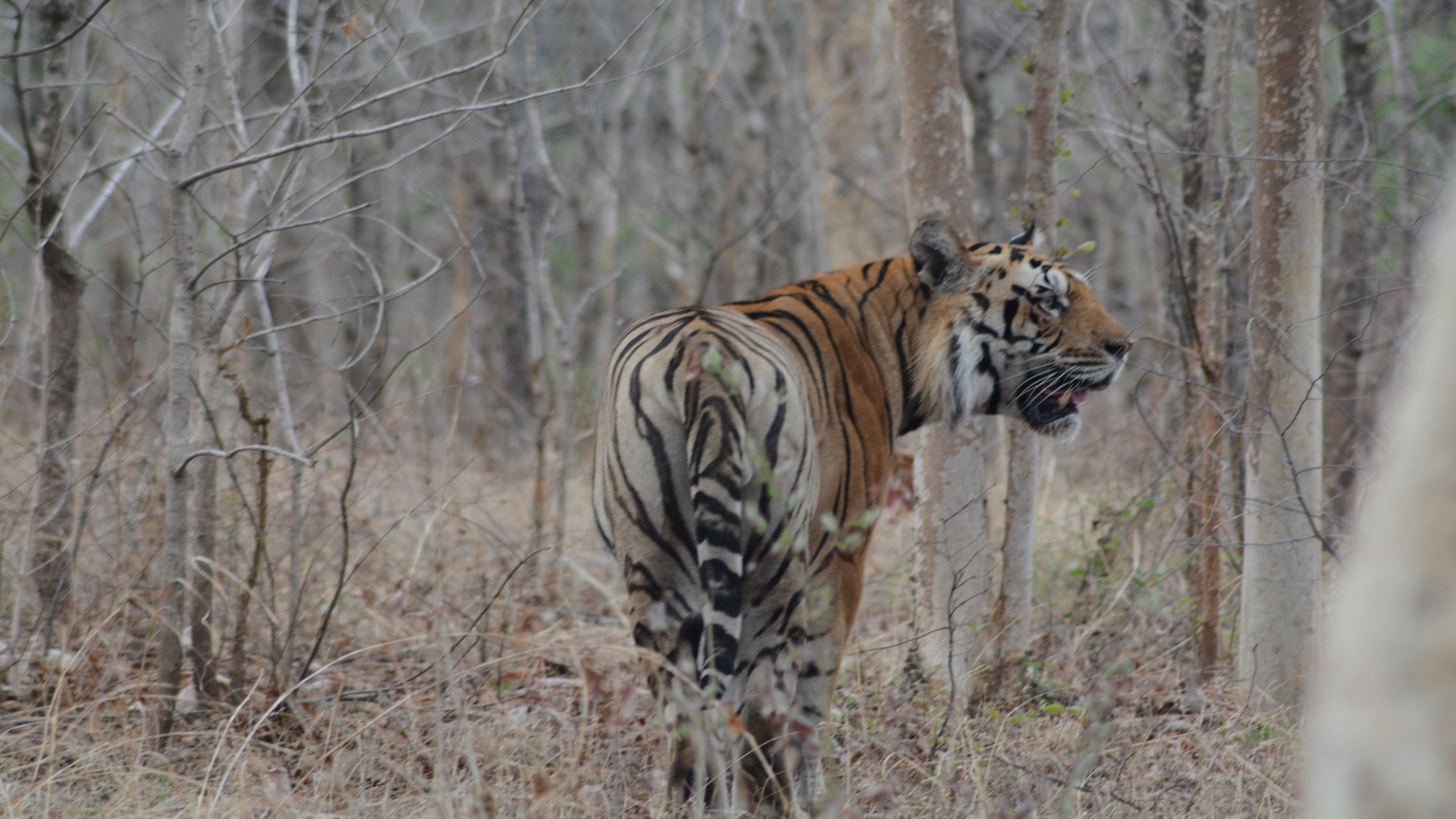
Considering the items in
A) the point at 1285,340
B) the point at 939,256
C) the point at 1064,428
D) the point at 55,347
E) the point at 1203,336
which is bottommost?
the point at 1064,428

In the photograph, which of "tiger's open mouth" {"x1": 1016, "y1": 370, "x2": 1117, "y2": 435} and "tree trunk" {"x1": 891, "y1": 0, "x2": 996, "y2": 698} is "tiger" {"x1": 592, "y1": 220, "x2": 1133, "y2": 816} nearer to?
"tiger's open mouth" {"x1": 1016, "y1": 370, "x2": 1117, "y2": 435}

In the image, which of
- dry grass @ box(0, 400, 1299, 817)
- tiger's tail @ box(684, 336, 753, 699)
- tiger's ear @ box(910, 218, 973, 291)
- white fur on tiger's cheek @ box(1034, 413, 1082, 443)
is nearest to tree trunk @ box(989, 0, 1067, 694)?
dry grass @ box(0, 400, 1299, 817)

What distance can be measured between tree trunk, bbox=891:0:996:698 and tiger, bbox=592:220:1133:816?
21.0 inches

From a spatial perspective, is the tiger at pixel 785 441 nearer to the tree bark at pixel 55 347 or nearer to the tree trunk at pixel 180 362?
the tree trunk at pixel 180 362

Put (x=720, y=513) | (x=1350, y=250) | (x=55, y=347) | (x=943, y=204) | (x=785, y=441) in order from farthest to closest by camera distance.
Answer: (x=1350, y=250)
(x=943, y=204)
(x=55, y=347)
(x=720, y=513)
(x=785, y=441)

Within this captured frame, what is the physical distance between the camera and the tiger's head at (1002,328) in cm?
436

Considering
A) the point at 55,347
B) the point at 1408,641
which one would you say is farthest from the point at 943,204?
the point at 1408,641

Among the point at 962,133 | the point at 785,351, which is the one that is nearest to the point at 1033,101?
the point at 962,133

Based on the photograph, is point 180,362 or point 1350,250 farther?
point 1350,250

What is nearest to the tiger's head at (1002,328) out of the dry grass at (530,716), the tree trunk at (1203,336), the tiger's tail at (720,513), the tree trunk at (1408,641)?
the tree trunk at (1203,336)

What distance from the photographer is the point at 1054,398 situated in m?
4.54

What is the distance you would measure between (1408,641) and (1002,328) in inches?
127

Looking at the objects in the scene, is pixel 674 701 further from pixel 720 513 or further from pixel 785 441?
pixel 785 441

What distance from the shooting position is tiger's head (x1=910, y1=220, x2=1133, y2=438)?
436 centimetres
